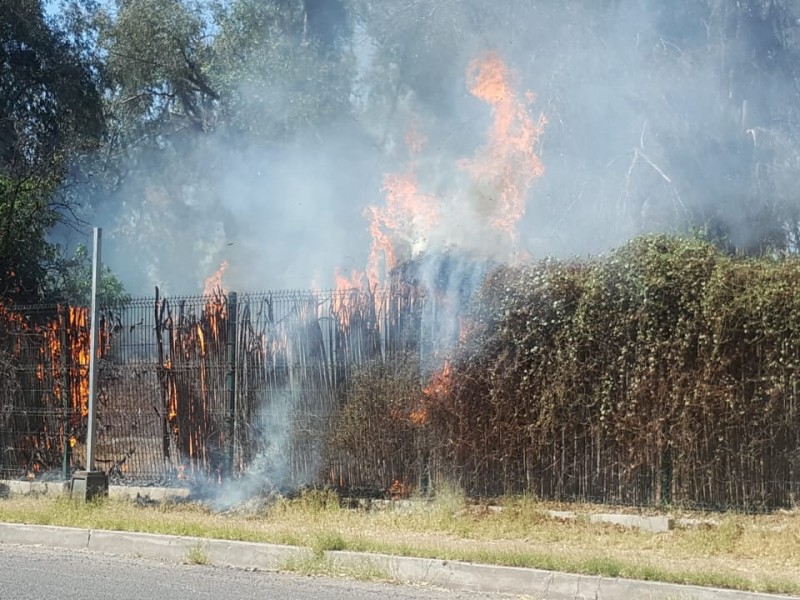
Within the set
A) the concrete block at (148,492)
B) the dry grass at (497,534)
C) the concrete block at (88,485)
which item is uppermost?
the concrete block at (88,485)

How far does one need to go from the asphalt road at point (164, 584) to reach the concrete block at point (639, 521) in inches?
96.6

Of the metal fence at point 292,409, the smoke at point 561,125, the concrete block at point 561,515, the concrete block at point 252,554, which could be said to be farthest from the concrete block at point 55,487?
the smoke at point 561,125

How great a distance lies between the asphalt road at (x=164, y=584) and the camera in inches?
260

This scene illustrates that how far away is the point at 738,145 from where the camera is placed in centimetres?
1425

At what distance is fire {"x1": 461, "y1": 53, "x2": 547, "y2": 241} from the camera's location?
1631 centimetres

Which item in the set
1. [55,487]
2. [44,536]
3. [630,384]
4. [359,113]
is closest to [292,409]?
[44,536]

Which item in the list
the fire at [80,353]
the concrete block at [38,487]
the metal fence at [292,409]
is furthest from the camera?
the fire at [80,353]

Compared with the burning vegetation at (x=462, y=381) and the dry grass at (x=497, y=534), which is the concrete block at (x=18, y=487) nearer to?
the burning vegetation at (x=462, y=381)

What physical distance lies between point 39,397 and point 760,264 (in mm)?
8797

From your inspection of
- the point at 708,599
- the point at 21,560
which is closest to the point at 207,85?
the point at 21,560

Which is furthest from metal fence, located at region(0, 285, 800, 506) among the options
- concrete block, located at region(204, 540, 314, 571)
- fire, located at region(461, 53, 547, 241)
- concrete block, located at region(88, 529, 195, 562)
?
fire, located at region(461, 53, 547, 241)

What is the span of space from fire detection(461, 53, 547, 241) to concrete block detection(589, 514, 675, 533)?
7225mm

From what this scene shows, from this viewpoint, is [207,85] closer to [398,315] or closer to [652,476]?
[398,315]

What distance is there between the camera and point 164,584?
23.0 feet
